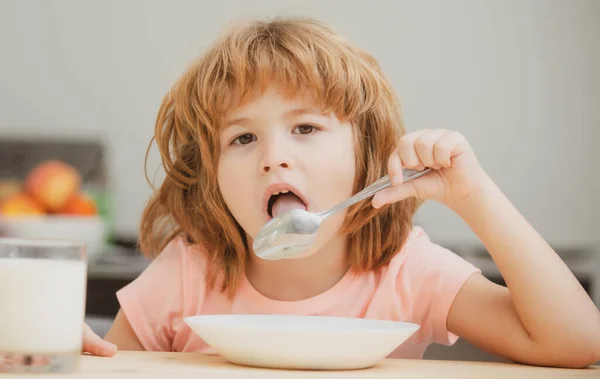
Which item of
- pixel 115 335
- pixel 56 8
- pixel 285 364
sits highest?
pixel 56 8

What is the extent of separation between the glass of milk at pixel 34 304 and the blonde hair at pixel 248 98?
0.51 m

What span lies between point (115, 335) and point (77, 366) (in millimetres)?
522

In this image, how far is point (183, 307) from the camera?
1.29m

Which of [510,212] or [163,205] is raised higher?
[510,212]

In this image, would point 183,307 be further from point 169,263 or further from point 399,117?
point 399,117

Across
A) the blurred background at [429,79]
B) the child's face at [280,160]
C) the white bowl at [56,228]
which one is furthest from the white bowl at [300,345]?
the blurred background at [429,79]

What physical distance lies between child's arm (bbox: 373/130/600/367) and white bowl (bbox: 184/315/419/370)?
9.1 inches

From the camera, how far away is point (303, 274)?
128 centimetres

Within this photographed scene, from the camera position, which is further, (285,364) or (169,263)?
(169,263)

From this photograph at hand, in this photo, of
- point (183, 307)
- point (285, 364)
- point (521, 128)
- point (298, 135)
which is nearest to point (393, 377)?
point (285, 364)

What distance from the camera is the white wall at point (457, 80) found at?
3783 millimetres

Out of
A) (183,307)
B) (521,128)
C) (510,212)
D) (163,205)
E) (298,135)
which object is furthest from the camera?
(521,128)

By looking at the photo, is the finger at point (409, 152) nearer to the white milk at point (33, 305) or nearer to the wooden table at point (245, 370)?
the wooden table at point (245, 370)

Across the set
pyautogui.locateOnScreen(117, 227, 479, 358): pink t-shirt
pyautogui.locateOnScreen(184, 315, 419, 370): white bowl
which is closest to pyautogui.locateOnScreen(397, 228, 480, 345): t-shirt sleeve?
pyautogui.locateOnScreen(117, 227, 479, 358): pink t-shirt
